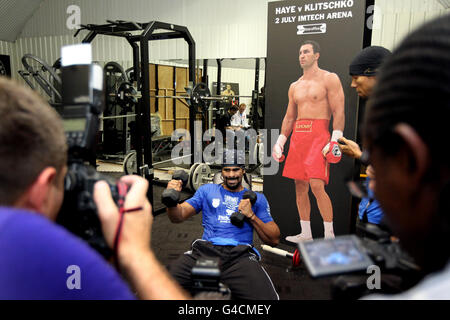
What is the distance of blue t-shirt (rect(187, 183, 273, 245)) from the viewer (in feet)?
7.90

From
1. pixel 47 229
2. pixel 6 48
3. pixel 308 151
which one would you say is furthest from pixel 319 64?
pixel 6 48

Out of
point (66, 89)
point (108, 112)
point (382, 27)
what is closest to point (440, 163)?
point (66, 89)

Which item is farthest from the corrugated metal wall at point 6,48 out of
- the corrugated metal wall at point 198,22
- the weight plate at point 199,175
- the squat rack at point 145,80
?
the weight plate at point 199,175

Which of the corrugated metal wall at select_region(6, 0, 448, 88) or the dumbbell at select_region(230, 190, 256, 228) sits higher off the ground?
the corrugated metal wall at select_region(6, 0, 448, 88)

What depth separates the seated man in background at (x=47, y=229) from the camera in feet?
1.57

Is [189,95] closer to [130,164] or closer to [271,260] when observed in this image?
[130,164]

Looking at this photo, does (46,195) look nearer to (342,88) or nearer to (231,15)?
(342,88)

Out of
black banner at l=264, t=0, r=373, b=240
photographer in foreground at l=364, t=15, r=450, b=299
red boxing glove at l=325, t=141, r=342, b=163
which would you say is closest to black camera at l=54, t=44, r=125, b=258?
photographer in foreground at l=364, t=15, r=450, b=299

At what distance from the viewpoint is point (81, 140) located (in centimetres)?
81

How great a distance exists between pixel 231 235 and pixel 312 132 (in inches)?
56.5

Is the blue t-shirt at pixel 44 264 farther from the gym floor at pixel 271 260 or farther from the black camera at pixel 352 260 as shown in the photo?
the gym floor at pixel 271 260

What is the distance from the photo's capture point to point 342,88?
120 inches

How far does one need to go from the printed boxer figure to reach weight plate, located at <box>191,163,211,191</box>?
204 cm

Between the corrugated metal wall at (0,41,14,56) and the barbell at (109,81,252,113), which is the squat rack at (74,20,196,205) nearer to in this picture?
the barbell at (109,81,252,113)
